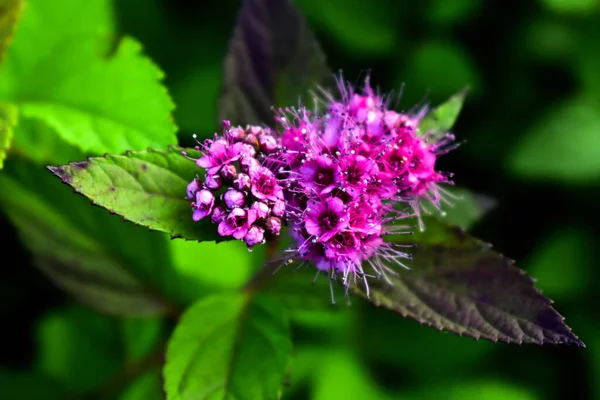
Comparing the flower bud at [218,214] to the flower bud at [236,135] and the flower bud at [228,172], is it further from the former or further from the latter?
the flower bud at [236,135]

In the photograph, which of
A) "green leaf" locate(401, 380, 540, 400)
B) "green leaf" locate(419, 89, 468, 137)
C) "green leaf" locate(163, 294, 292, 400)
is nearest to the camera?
"green leaf" locate(163, 294, 292, 400)

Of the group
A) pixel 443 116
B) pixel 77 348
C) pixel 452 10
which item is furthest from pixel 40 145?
pixel 452 10

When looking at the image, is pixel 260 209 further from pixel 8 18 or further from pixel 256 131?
pixel 8 18

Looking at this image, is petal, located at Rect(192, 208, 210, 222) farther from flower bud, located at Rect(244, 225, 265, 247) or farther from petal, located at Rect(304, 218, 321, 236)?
petal, located at Rect(304, 218, 321, 236)

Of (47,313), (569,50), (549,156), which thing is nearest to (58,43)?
(47,313)

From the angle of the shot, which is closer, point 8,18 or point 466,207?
point 8,18

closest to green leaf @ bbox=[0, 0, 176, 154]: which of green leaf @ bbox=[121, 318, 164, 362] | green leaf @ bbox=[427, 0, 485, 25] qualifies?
green leaf @ bbox=[121, 318, 164, 362]
